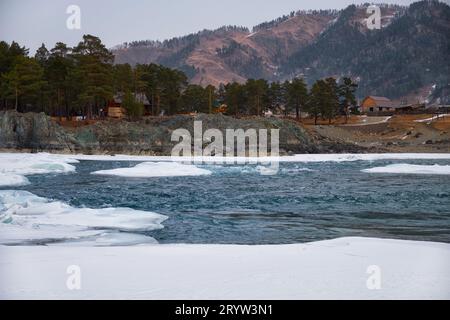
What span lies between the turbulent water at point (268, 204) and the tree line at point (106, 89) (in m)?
45.7

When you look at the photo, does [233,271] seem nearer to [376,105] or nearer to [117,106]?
[117,106]

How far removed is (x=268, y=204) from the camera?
2142 cm

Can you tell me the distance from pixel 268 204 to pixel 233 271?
42.6 feet

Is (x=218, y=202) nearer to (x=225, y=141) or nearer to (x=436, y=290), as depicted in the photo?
(x=436, y=290)

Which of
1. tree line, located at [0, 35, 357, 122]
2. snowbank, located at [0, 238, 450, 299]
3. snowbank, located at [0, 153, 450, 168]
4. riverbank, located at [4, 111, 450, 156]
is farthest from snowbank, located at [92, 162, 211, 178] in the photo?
tree line, located at [0, 35, 357, 122]

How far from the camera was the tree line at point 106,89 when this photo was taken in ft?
253

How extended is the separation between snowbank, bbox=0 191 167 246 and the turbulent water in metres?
0.24

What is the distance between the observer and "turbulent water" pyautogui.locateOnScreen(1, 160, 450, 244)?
14406 mm

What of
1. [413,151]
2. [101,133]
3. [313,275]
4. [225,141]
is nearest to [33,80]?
[101,133]

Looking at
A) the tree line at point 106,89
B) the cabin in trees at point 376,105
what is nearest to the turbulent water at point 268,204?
the tree line at point 106,89

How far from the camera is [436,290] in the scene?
715 centimetres

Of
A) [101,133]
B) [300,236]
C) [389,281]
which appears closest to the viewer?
[389,281]

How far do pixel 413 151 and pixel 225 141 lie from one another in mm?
27661

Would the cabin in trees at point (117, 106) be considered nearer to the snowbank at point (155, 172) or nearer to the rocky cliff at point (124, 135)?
the rocky cliff at point (124, 135)
